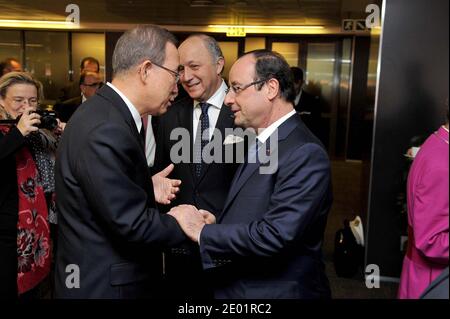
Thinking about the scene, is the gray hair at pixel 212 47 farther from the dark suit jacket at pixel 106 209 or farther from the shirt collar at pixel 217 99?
the dark suit jacket at pixel 106 209

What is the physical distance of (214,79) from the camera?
2592 mm

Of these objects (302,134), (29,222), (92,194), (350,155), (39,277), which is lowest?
(350,155)

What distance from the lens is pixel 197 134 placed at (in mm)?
2570

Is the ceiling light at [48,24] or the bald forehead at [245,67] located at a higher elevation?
the ceiling light at [48,24]

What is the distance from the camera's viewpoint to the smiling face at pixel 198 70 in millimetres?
2549

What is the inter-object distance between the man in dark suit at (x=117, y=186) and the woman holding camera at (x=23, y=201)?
0.67m

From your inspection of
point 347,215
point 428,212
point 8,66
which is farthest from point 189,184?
point 347,215

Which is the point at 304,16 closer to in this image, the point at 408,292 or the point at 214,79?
the point at 214,79

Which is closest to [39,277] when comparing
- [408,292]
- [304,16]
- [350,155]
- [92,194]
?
[92,194]

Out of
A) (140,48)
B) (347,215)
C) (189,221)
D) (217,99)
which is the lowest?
(347,215)

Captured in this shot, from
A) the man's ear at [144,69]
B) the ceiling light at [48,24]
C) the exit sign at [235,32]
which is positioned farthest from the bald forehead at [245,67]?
the ceiling light at [48,24]

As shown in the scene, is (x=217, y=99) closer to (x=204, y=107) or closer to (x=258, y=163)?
(x=204, y=107)

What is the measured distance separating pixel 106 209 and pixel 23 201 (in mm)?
1012

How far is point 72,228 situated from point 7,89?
4.28 ft
